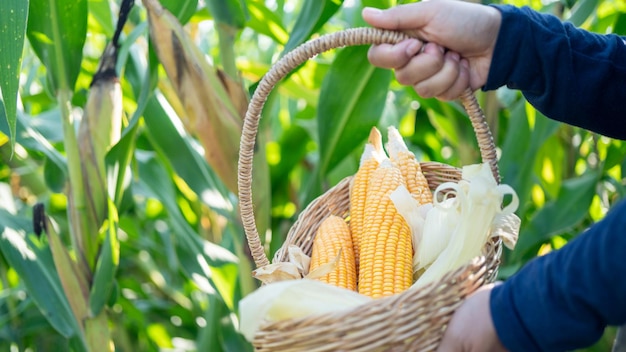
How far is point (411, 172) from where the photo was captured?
108 cm

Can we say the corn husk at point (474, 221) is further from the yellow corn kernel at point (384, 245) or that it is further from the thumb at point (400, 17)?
the thumb at point (400, 17)

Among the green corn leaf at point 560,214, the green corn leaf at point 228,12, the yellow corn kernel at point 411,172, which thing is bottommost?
the green corn leaf at point 560,214

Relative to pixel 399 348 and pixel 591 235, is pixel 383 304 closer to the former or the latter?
pixel 399 348

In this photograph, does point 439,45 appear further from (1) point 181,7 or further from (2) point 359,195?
(1) point 181,7

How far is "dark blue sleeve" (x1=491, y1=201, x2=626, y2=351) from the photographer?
0.58m

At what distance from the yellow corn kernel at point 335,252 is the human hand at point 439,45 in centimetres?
23

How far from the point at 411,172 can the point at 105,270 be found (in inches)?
22.1

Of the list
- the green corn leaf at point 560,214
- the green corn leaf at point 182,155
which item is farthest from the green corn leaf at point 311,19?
the green corn leaf at point 560,214

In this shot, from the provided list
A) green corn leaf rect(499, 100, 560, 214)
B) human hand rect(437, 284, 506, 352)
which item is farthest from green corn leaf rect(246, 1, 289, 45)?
human hand rect(437, 284, 506, 352)

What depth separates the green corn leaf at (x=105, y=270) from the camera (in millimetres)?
1240

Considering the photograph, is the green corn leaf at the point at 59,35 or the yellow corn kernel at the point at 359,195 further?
the green corn leaf at the point at 59,35

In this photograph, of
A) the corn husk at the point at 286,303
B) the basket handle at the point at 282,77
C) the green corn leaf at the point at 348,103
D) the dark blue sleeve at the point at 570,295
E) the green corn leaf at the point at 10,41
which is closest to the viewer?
the dark blue sleeve at the point at 570,295

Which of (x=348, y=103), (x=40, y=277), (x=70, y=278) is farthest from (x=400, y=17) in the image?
(x=40, y=277)

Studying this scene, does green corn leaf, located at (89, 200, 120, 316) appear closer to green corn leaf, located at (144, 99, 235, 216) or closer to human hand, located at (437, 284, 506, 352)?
green corn leaf, located at (144, 99, 235, 216)
